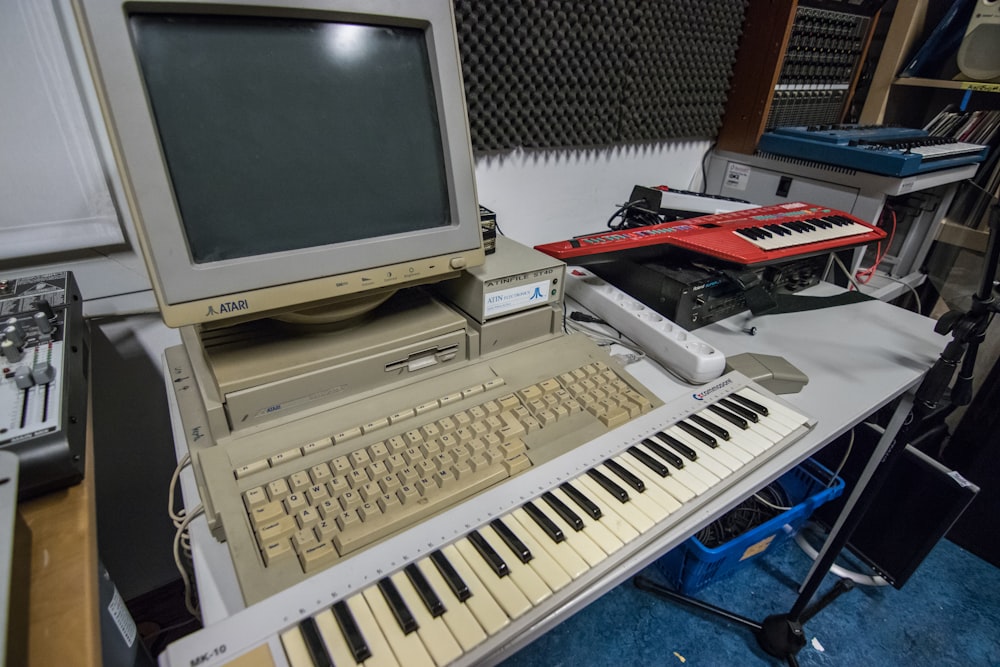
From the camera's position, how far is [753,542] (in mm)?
1256

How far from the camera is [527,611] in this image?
1.62 ft

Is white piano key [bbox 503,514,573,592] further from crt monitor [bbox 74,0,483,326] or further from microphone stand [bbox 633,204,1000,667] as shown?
microphone stand [bbox 633,204,1000,667]

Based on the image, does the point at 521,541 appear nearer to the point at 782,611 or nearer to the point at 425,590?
the point at 425,590

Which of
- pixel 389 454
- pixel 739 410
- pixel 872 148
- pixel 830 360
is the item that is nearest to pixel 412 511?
pixel 389 454

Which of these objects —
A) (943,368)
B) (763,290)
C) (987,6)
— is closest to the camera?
(943,368)

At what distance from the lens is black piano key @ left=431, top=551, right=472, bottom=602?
0.50 m

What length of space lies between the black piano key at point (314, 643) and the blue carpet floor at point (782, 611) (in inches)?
36.6

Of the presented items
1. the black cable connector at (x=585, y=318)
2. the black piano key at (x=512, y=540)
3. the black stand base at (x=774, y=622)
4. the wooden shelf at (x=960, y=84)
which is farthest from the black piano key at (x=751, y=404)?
the wooden shelf at (x=960, y=84)

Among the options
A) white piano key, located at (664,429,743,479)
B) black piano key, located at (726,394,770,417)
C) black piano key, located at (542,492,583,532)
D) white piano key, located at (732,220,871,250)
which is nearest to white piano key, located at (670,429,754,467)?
white piano key, located at (664,429,743,479)

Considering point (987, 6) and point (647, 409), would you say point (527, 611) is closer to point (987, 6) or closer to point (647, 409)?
point (647, 409)

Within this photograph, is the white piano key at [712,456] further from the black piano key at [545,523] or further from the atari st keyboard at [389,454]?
the black piano key at [545,523]

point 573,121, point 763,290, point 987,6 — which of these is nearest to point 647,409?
point 763,290

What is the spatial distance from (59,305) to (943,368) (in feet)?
4.82

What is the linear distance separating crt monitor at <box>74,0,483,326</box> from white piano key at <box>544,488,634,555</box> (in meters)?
0.37
